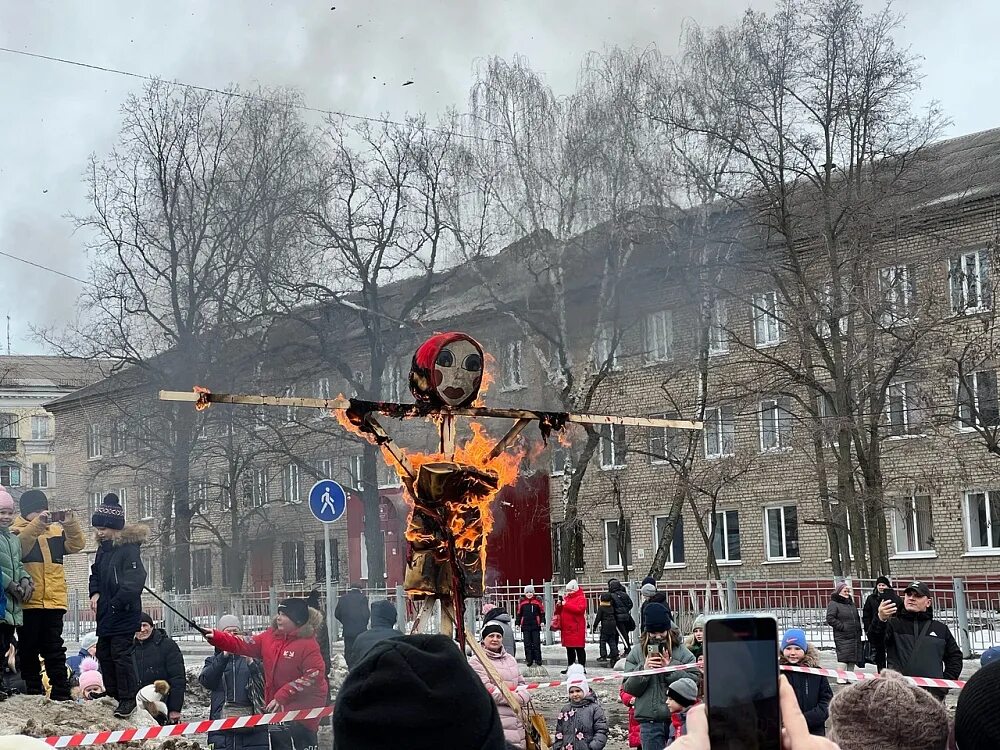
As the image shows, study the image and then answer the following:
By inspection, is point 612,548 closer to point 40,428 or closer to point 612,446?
point 612,446

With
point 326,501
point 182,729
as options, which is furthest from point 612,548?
point 182,729

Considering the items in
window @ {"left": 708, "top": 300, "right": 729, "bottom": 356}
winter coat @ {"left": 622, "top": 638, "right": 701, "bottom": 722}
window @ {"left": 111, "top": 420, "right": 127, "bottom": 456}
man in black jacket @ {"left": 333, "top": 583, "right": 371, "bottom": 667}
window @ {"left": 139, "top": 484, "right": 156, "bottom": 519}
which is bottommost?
winter coat @ {"left": 622, "top": 638, "right": 701, "bottom": 722}

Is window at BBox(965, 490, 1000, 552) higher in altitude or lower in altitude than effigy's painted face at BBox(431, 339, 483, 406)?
lower

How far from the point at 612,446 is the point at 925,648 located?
2516 cm

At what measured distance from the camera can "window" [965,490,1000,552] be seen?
108 feet

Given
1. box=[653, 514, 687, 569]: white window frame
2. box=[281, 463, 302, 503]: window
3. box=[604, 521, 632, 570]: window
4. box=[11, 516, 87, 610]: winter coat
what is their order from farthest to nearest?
box=[604, 521, 632, 570]: window, box=[653, 514, 687, 569]: white window frame, box=[281, 463, 302, 503]: window, box=[11, 516, 87, 610]: winter coat

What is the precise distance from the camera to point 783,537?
3741 centimetres

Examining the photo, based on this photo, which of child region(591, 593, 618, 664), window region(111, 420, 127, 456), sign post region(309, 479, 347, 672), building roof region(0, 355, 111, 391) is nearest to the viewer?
sign post region(309, 479, 347, 672)

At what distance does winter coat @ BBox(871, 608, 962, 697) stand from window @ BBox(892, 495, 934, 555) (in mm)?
23054

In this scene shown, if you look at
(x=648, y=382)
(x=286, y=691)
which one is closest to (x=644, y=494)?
(x=648, y=382)

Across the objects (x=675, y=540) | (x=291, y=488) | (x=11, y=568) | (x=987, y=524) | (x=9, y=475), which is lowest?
(x=675, y=540)

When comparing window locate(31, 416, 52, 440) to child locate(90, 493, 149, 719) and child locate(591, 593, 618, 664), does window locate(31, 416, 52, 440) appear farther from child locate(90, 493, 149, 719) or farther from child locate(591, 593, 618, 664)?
child locate(90, 493, 149, 719)

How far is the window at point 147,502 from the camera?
3644 centimetres

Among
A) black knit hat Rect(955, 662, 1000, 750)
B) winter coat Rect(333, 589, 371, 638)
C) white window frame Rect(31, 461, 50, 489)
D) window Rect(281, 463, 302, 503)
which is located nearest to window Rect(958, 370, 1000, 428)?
winter coat Rect(333, 589, 371, 638)
